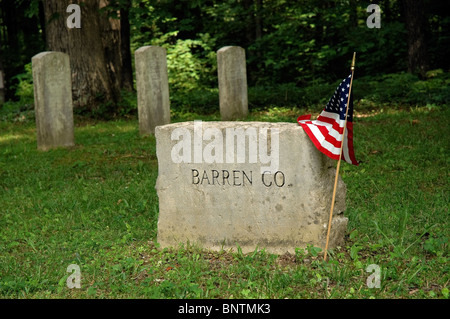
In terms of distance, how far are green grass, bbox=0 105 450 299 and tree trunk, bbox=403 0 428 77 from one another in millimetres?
5224

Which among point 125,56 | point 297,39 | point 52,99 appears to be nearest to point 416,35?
point 297,39

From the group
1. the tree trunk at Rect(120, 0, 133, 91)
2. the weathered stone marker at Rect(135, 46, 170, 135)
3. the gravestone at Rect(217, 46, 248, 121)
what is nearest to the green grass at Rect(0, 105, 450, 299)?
the weathered stone marker at Rect(135, 46, 170, 135)

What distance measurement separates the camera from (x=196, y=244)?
5102 mm

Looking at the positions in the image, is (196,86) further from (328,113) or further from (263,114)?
(328,113)

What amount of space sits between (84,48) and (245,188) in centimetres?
912

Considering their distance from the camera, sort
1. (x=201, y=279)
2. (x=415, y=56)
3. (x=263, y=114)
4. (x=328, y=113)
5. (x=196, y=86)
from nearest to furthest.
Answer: (x=201, y=279) → (x=328, y=113) → (x=263, y=114) → (x=415, y=56) → (x=196, y=86)

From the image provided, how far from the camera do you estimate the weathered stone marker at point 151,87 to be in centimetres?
1048

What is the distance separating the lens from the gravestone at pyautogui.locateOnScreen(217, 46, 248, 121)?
12047 millimetres

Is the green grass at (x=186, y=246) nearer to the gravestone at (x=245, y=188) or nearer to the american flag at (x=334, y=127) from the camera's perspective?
the gravestone at (x=245, y=188)

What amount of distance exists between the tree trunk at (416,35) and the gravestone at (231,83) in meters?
4.49

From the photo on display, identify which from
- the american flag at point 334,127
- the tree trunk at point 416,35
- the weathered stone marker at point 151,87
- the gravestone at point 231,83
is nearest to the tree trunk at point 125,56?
the gravestone at point 231,83
